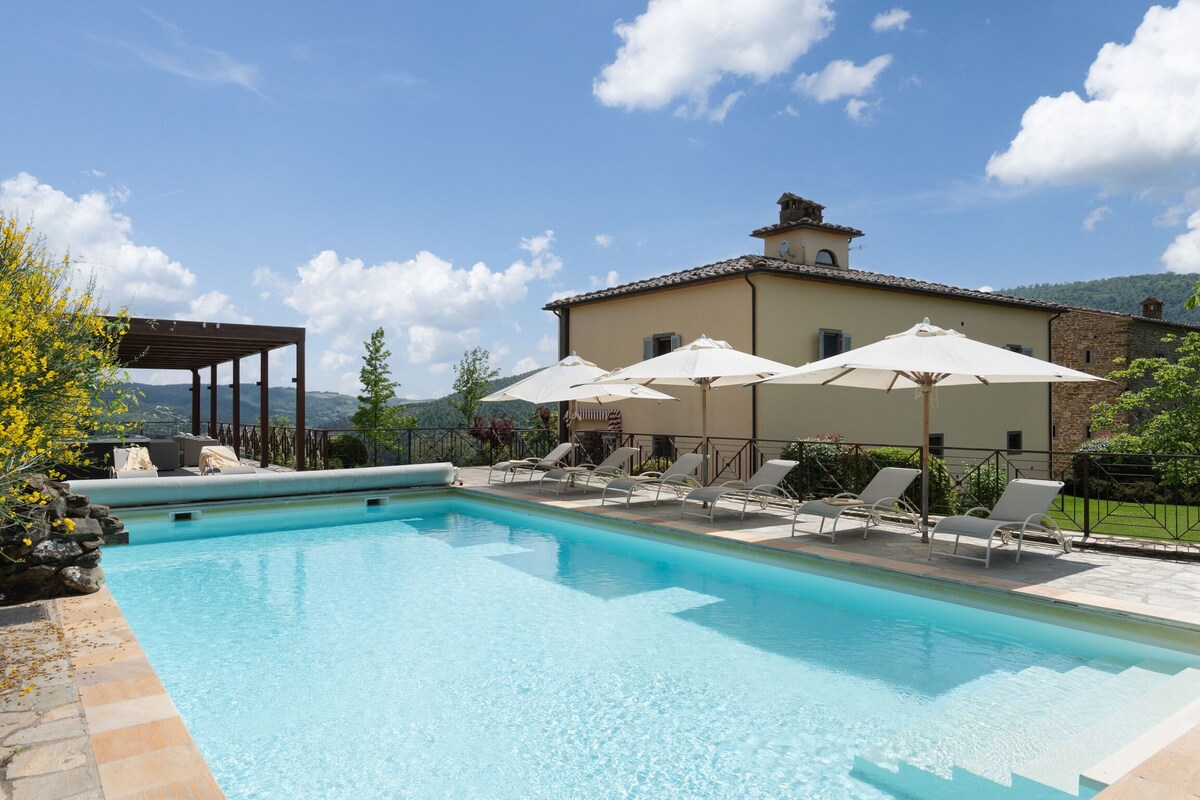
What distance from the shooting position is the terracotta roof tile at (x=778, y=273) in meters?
15.3

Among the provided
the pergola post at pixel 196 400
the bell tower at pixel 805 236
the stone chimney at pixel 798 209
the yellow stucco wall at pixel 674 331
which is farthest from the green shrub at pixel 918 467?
the pergola post at pixel 196 400

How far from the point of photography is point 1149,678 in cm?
487

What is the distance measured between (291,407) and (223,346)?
57674 millimetres

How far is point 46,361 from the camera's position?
173 inches

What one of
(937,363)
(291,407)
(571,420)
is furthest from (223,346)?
(291,407)

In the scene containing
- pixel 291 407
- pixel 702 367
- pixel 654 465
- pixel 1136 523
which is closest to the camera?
pixel 702 367

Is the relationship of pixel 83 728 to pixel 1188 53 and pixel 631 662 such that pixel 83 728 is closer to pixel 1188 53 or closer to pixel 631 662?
pixel 631 662

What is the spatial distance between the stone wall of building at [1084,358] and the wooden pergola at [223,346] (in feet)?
83.2

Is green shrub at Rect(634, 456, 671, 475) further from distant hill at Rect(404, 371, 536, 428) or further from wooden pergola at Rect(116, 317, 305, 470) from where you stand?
distant hill at Rect(404, 371, 536, 428)

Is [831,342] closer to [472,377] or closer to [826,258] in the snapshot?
[826,258]

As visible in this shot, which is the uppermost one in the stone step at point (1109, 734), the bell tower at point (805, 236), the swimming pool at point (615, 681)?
the bell tower at point (805, 236)

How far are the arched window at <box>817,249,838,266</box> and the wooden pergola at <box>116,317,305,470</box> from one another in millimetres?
13016

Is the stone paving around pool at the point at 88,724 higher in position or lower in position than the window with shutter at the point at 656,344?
lower

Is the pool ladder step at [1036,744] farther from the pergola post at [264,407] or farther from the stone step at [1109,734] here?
the pergola post at [264,407]
